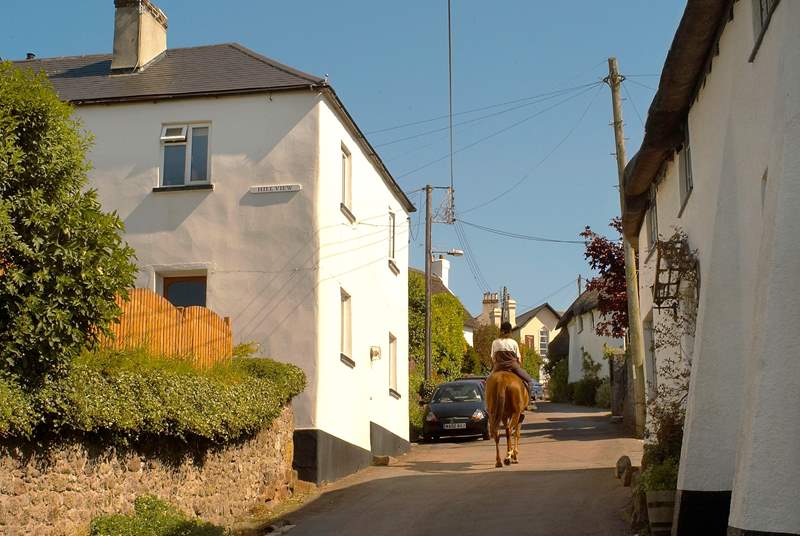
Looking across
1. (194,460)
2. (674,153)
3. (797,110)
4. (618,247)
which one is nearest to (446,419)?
(618,247)

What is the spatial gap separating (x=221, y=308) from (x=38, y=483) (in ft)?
29.9

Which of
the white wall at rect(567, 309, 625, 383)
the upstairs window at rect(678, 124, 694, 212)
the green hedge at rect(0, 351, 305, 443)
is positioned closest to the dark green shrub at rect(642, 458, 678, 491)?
the upstairs window at rect(678, 124, 694, 212)

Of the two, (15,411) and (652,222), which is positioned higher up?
(652,222)


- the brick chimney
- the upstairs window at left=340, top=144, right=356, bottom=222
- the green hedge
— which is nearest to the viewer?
the green hedge

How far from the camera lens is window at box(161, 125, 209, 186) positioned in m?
20.1

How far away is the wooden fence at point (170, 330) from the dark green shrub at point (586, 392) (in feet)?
119

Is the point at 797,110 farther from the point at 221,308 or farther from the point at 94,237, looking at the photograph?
the point at 221,308

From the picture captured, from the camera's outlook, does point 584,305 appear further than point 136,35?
Yes

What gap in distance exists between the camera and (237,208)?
1961cm

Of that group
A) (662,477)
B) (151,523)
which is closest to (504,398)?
(662,477)

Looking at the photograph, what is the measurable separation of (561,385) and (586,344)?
268 centimetres

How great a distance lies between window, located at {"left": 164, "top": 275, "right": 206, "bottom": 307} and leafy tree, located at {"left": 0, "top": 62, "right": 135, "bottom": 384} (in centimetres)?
877

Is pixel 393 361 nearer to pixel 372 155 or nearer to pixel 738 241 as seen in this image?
pixel 372 155

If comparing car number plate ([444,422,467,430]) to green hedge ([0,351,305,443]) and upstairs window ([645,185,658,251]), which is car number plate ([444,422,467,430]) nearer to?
upstairs window ([645,185,658,251])
